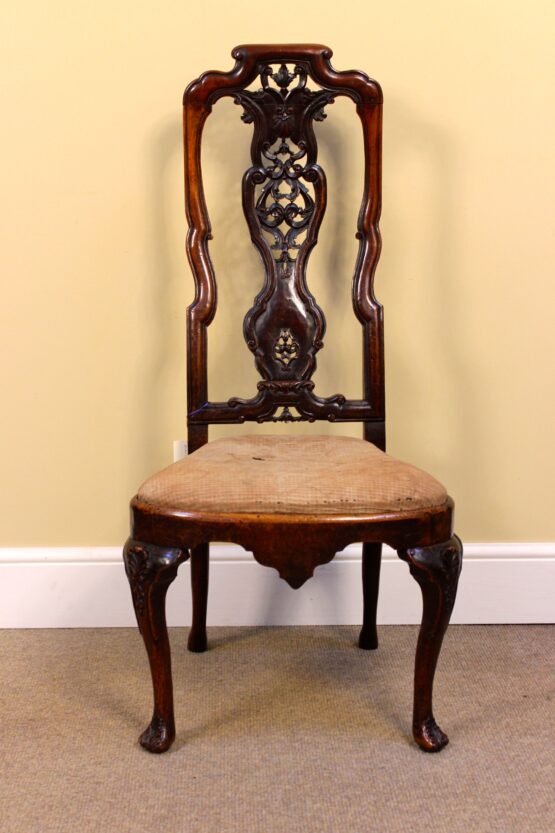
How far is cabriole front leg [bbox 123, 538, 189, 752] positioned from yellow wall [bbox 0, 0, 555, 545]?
0.65m

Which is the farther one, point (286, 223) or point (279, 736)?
point (286, 223)

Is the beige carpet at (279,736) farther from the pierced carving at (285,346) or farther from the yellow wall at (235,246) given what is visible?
the pierced carving at (285,346)

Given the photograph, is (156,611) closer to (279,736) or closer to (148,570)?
(148,570)

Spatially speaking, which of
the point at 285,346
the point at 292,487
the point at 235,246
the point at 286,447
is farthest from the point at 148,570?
the point at 235,246

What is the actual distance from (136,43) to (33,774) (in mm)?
1548

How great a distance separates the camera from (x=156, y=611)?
1407 mm

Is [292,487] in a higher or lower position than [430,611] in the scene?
higher

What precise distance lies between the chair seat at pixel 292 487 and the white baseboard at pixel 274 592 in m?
0.62

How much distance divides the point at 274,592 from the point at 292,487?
2.50 ft

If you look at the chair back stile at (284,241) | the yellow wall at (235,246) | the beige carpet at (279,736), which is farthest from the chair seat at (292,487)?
the yellow wall at (235,246)

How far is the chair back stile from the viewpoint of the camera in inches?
68.5

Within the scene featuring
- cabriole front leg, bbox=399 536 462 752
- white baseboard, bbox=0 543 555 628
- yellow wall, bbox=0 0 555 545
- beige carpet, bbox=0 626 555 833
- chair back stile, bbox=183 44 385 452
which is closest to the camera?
beige carpet, bbox=0 626 555 833

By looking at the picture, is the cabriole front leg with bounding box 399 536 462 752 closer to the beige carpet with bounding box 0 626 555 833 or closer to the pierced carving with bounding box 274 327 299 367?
the beige carpet with bounding box 0 626 555 833

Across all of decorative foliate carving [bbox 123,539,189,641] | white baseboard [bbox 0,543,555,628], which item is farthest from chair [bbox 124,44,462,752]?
white baseboard [bbox 0,543,555,628]
